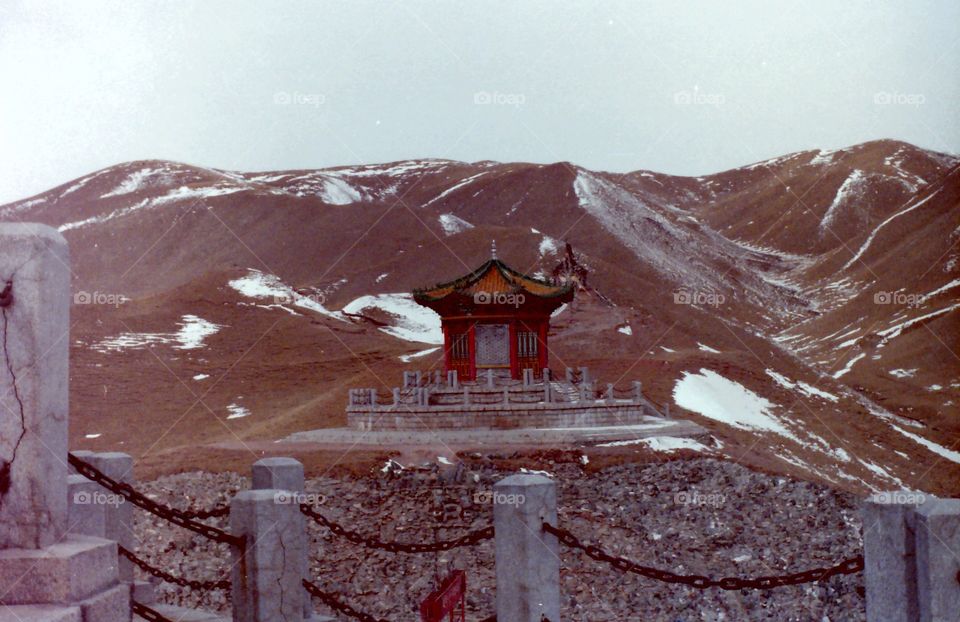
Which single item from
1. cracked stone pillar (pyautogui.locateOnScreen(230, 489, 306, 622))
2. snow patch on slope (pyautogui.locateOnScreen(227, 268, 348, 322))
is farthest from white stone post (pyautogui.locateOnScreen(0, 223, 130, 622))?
snow patch on slope (pyautogui.locateOnScreen(227, 268, 348, 322))

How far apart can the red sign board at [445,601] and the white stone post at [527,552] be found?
21.7ft

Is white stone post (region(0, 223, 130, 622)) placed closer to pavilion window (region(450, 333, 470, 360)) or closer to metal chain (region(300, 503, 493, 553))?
metal chain (region(300, 503, 493, 553))

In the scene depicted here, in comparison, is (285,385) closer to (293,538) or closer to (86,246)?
(293,538)

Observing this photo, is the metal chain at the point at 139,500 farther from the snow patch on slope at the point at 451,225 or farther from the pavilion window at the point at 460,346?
the snow patch on slope at the point at 451,225

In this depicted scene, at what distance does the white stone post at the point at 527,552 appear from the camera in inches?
234

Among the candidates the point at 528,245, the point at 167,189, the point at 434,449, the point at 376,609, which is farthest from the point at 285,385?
the point at 167,189

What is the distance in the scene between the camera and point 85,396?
42.1 metres

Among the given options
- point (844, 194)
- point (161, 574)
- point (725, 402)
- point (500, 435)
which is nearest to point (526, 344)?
point (500, 435)

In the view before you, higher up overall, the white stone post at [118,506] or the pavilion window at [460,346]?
the pavilion window at [460,346]

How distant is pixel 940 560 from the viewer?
5.01 m

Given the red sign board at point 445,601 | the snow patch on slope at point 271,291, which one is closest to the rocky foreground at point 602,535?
the red sign board at point 445,601

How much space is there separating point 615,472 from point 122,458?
54.1 ft

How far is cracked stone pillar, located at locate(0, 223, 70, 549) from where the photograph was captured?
508cm

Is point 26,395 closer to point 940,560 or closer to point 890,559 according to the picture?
point 890,559
